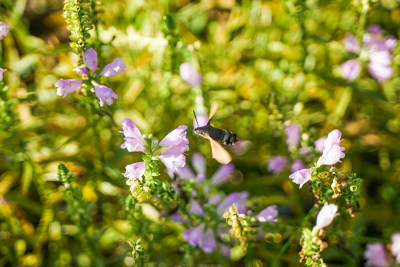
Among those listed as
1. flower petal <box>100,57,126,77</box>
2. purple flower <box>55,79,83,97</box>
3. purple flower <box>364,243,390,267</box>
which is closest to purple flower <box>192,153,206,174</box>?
flower petal <box>100,57,126,77</box>

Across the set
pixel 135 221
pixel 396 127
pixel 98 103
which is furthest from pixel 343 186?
pixel 396 127

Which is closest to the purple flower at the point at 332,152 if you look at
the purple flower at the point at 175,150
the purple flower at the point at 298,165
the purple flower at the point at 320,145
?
→ the purple flower at the point at 320,145

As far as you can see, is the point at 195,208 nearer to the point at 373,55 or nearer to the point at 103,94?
the point at 103,94

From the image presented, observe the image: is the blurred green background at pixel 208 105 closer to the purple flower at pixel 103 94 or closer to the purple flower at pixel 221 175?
the purple flower at pixel 221 175

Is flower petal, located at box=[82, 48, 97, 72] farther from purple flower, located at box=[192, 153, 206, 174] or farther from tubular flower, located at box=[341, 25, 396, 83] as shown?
tubular flower, located at box=[341, 25, 396, 83]

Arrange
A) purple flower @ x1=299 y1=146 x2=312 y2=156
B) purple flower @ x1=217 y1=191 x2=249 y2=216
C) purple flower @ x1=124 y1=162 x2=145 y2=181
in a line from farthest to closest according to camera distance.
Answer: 1. purple flower @ x1=217 y1=191 x2=249 y2=216
2. purple flower @ x1=299 y1=146 x2=312 y2=156
3. purple flower @ x1=124 y1=162 x2=145 y2=181
